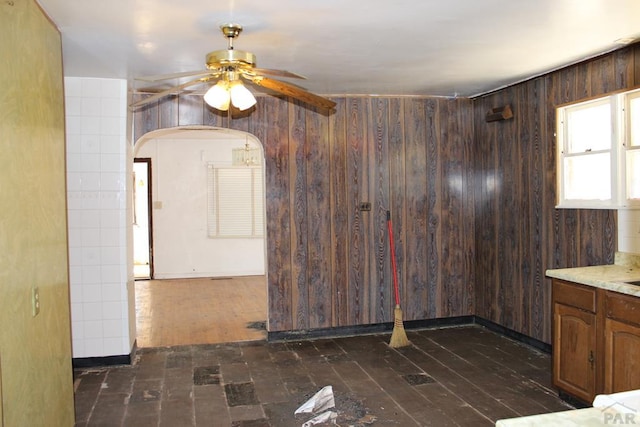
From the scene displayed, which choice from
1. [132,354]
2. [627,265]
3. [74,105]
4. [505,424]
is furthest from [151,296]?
[505,424]

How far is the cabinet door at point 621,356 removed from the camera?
114 inches

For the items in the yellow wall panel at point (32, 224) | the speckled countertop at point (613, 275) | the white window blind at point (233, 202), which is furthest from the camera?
the white window blind at point (233, 202)

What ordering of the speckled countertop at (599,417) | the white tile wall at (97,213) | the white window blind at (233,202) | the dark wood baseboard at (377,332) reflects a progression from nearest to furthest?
1. the speckled countertop at (599,417)
2. the white tile wall at (97,213)
3. the dark wood baseboard at (377,332)
4. the white window blind at (233,202)

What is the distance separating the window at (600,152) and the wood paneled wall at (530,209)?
87mm

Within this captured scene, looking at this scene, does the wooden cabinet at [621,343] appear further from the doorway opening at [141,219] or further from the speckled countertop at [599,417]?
the doorway opening at [141,219]

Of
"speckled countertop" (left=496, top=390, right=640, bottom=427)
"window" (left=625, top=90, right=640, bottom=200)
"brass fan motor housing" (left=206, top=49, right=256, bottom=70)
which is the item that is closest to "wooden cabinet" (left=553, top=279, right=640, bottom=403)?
"window" (left=625, top=90, right=640, bottom=200)

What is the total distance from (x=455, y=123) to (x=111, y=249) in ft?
11.5

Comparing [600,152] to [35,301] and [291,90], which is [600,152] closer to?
[291,90]

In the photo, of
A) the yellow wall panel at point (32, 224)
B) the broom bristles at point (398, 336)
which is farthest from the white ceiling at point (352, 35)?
the broom bristles at point (398, 336)

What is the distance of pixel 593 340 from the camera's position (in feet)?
10.5

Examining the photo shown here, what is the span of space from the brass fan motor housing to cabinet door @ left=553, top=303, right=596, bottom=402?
249cm

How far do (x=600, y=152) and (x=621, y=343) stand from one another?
1528 millimetres

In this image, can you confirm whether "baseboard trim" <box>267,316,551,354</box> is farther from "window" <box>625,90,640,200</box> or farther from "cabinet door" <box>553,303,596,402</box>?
"window" <box>625,90,640,200</box>

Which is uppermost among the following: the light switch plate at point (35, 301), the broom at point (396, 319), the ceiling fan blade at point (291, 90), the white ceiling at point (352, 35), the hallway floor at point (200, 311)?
the white ceiling at point (352, 35)
